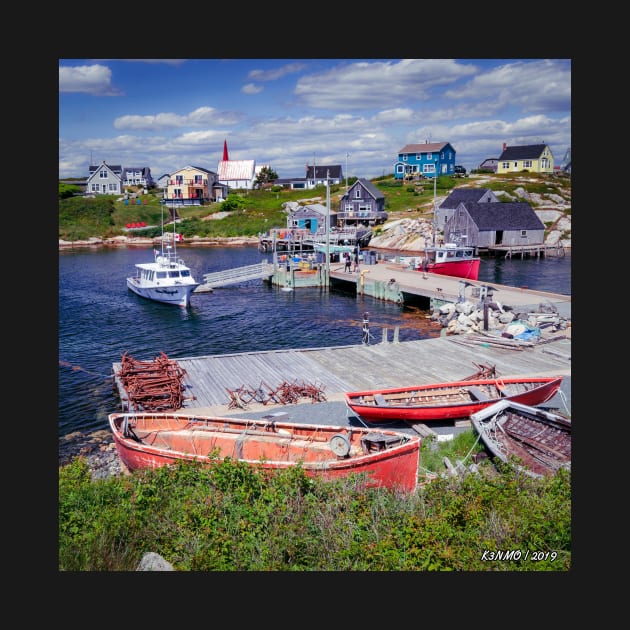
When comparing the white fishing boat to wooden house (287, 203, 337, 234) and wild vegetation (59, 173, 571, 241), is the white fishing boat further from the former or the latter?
wild vegetation (59, 173, 571, 241)

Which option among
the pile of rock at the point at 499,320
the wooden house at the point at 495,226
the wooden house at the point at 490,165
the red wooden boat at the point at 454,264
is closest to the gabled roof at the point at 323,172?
the wooden house at the point at 490,165

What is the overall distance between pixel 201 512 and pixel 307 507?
1.75 meters

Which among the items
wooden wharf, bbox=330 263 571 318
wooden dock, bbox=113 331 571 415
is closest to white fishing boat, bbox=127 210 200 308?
wooden wharf, bbox=330 263 571 318

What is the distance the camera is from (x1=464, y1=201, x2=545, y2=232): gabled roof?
72.2m

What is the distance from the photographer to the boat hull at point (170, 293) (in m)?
45.4

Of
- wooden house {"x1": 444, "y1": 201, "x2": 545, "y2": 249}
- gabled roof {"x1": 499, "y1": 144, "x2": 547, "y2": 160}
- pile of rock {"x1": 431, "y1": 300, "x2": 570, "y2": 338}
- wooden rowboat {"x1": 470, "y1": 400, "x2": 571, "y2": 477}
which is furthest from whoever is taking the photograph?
gabled roof {"x1": 499, "y1": 144, "x2": 547, "y2": 160}

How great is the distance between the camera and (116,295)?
50.2 metres

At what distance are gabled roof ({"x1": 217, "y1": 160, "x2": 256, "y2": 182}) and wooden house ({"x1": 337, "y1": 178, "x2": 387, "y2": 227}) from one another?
3952 centimetres

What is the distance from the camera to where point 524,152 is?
360 ft

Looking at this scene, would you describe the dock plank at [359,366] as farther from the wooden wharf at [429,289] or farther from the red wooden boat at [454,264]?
the red wooden boat at [454,264]

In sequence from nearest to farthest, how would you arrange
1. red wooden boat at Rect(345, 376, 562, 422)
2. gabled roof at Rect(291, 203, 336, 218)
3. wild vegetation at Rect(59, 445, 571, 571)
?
wild vegetation at Rect(59, 445, 571, 571), red wooden boat at Rect(345, 376, 562, 422), gabled roof at Rect(291, 203, 336, 218)

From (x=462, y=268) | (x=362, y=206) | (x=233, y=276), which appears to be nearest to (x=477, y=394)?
(x=462, y=268)

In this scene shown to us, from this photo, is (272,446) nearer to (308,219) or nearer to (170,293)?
(170,293)

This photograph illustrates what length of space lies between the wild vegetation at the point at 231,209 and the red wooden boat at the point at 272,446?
2956 inches
